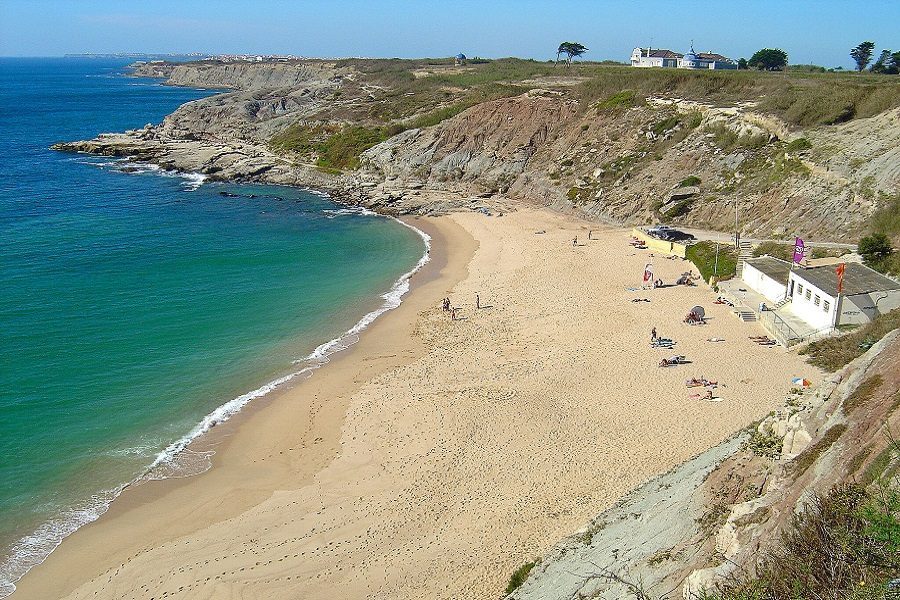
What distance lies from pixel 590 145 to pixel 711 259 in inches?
991

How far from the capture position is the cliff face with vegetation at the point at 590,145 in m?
40.4

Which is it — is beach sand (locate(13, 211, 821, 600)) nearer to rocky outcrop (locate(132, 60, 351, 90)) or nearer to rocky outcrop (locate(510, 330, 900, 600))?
rocky outcrop (locate(510, 330, 900, 600))

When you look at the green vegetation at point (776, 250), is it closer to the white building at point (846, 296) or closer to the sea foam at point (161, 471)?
the white building at point (846, 296)

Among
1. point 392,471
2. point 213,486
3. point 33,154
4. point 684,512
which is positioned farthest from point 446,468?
point 33,154

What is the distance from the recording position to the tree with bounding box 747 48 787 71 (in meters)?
88.6

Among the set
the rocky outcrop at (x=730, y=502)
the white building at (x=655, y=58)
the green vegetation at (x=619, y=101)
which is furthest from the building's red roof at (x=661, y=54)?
the rocky outcrop at (x=730, y=502)

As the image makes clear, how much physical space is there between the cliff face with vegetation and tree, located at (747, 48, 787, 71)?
73.9ft

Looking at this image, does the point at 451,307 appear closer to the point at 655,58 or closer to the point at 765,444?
the point at 765,444

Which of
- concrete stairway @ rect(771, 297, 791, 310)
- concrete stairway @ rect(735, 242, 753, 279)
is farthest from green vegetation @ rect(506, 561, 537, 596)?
concrete stairway @ rect(735, 242, 753, 279)

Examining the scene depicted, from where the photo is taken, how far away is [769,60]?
294 ft

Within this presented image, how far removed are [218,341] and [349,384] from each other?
737cm

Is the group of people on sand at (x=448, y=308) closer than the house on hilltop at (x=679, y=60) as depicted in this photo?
Yes

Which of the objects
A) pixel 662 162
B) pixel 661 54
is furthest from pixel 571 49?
pixel 662 162

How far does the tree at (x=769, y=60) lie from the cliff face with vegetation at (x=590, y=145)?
22.5m
